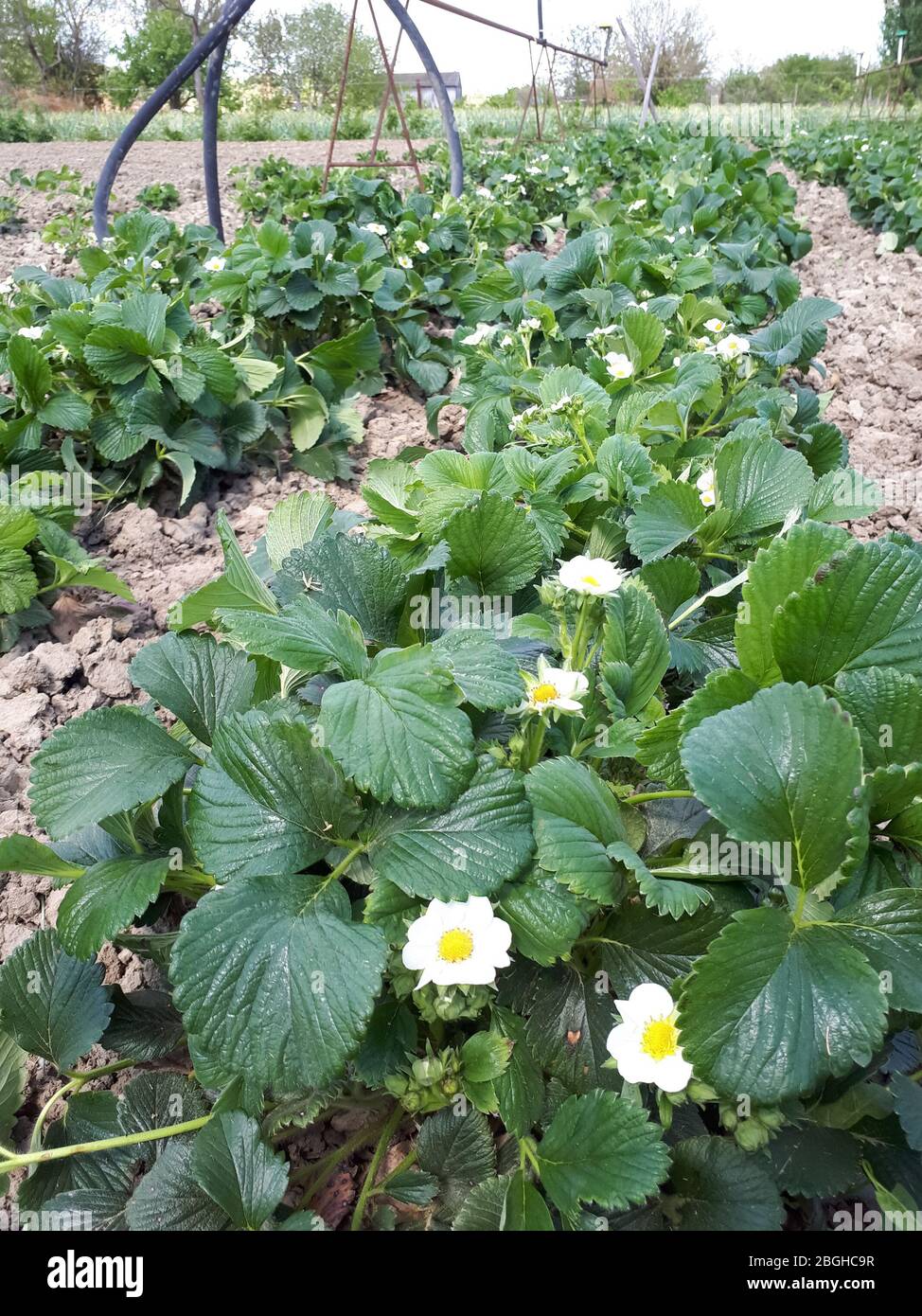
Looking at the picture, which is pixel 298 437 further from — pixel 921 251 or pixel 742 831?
pixel 921 251

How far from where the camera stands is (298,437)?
3143 mm

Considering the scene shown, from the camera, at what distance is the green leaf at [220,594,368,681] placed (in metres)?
0.94

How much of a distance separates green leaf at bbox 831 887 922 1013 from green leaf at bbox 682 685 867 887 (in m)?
0.04

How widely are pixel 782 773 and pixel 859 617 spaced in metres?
0.22

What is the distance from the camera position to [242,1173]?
895 mm

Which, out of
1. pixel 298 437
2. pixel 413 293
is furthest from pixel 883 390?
pixel 298 437

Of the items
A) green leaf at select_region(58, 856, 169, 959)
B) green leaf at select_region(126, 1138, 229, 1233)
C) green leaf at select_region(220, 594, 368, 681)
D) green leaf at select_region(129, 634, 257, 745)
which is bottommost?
green leaf at select_region(126, 1138, 229, 1233)

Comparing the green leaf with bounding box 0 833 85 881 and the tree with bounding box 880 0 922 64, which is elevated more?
the tree with bounding box 880 0 922 64

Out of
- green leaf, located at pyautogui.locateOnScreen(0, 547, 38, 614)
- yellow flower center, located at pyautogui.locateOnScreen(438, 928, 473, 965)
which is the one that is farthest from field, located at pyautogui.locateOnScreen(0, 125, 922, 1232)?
green leaf, located at pyautogui.locateOnScreen(0, 547, 38, 614)

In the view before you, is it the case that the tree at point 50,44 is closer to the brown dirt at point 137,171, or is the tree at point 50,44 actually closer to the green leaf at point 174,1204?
the brown dirt at point 137,171

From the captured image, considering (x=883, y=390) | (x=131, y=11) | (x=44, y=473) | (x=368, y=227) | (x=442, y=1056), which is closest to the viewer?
(x=442, y=1056)

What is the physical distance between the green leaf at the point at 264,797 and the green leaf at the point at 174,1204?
1.12 feet

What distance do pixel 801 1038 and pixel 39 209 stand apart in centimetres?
873

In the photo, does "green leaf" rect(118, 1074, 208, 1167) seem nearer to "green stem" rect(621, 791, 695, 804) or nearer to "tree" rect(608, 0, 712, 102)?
"green stem" rect(621, 791, 695, 804)
